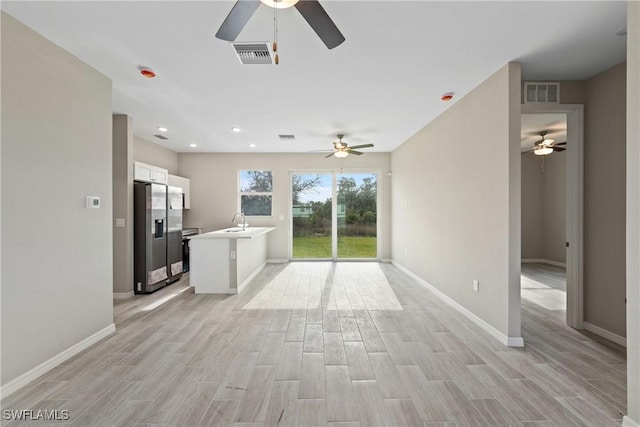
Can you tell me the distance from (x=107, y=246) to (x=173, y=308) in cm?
126

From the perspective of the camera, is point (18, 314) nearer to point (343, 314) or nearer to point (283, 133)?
point (343, 314)

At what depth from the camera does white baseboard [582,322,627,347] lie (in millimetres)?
2738

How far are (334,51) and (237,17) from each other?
1151 mm

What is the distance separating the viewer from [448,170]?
3.99 m

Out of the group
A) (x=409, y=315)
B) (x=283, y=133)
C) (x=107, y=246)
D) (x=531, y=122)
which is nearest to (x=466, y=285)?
(x=409, y=315)

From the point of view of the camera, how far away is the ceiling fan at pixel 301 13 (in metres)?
1.55

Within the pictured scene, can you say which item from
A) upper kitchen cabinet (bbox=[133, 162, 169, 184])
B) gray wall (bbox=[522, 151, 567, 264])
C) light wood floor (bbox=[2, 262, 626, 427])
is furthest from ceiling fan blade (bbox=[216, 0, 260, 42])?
gray wall (bbox=[522, 151, 567, 264])

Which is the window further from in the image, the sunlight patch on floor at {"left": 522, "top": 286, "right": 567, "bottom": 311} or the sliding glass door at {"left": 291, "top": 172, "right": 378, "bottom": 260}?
the sunlight patch on floor at {"left": 522, "top": 286, "right": 567, "bottom": 311}

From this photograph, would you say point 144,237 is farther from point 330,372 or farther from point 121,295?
point 330,372

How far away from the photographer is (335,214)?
A: 7.19m

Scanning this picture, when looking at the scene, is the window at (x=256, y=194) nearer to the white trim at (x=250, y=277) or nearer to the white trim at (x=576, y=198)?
the white trim at (x=250, y=277)

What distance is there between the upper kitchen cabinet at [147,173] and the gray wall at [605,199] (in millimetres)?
6040

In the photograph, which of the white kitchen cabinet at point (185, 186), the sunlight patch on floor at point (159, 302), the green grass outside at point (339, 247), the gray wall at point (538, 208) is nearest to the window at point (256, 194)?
the green grass outside at point (339, 247)
